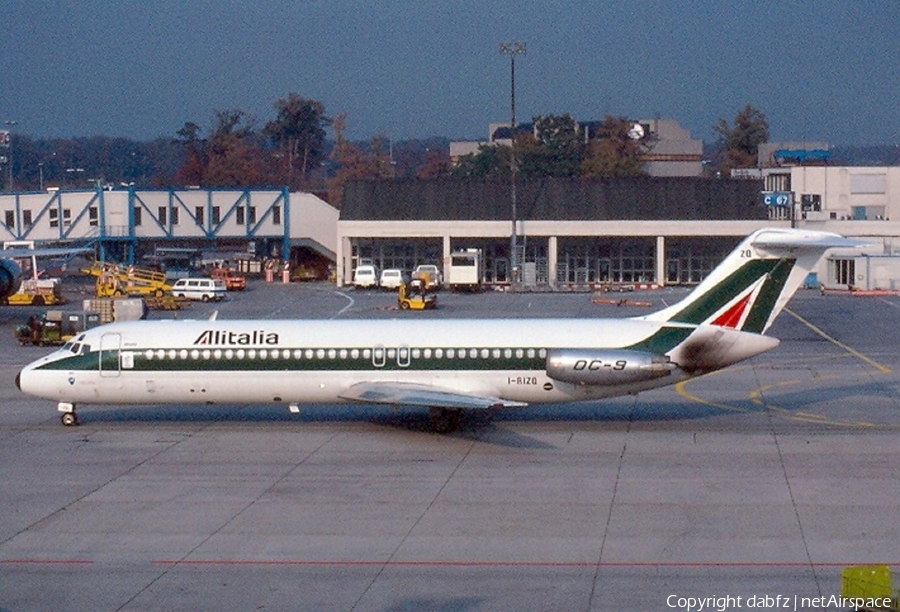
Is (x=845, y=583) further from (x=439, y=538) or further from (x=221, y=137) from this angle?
(x=221, y=137)

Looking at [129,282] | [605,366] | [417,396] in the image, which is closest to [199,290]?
[129,282]

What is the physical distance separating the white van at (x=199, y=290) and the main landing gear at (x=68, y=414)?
40.6 metres

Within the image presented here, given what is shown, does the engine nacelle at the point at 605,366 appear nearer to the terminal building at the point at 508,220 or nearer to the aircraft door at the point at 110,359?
the aircraft door at the point at 110,359

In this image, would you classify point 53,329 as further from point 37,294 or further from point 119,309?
point 37,294

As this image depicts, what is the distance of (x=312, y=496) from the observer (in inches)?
907

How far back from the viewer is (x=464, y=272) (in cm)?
7794

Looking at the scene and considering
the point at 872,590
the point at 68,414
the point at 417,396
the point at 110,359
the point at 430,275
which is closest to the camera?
the point at 872,590

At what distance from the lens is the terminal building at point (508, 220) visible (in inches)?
3201

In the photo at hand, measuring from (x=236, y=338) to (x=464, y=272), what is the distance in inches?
1942

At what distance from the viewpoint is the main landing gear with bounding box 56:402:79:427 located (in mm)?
30078

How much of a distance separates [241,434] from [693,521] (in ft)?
41.2

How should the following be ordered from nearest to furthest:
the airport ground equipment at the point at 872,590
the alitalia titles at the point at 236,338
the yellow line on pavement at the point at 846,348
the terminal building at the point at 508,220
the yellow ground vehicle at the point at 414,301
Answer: the airport ground equipment at the point at 872,590, the alitalia titles at the point at 236,338, the yellow line on pavement at the point at 846,348, the yellow ground vehicle at the point at 414,301, the terminal building at the point at 508,220

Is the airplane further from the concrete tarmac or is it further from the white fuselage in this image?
the concrete tarmac

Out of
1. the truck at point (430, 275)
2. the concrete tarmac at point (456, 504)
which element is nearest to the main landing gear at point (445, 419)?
the concrete tarmac at point (456, 504)
